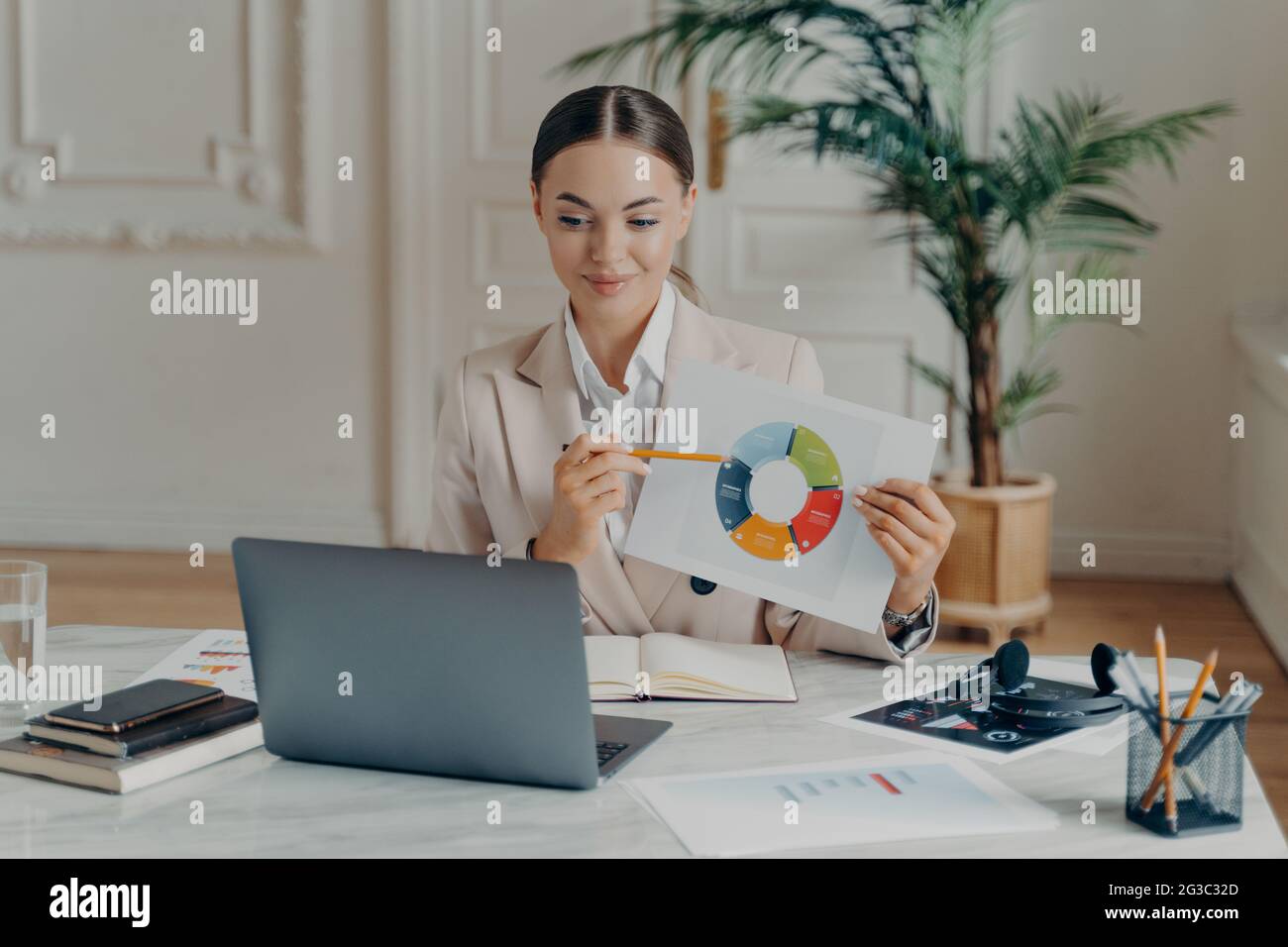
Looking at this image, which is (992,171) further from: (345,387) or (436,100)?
(345,387)

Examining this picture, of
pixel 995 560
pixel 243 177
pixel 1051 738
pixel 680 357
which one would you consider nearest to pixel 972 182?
pixel 995 560

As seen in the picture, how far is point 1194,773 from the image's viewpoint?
1101 millimetres

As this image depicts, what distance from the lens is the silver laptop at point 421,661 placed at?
1.14 m

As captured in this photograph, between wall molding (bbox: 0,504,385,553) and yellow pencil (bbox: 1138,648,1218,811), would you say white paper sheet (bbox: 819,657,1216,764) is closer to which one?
yellow pencil (bbox: 1138,648,1218,811)

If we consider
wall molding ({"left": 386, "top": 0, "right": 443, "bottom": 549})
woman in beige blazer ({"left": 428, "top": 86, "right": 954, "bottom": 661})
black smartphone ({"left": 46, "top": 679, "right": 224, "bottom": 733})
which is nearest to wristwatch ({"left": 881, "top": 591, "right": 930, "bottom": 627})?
woman in beige blazer ({"left": 428, "top": 86, "right": 954, "bottom": 661})

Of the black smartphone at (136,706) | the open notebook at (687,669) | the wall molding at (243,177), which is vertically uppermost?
the wall molding at (243,177)

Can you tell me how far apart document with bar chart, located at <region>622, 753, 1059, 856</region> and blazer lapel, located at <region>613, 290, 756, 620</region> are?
47 cm

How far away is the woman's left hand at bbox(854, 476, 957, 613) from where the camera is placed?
145cm

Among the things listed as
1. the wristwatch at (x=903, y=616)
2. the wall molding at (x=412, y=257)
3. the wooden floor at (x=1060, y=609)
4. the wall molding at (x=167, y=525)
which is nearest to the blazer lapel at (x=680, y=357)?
the wristwatch at (x=903, y=616)

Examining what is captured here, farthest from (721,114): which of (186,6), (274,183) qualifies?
(186,6)

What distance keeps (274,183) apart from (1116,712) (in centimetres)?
379

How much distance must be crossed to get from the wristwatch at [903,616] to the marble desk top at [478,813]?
242mm

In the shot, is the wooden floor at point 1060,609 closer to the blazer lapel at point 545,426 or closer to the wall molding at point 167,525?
the wall molding at point 167,525

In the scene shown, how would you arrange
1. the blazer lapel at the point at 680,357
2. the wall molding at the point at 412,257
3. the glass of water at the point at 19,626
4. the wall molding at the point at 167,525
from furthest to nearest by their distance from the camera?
the wall molding at the point at 167,525, the wall molding at the point at 412,257, the blazer lapel at the point at 680,357, the glass of water at the point at 19,626
